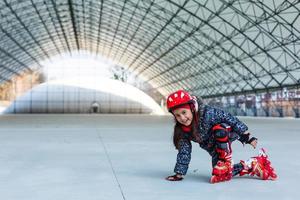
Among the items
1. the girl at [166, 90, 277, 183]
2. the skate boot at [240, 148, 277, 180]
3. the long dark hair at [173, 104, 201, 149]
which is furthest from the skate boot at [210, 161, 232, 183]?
the long dark hair at [173, 104, 201, 149]

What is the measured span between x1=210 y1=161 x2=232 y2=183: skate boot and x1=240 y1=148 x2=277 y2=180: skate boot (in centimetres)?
34

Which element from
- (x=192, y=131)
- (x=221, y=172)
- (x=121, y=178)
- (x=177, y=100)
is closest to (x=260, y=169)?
(x=221, y=172)

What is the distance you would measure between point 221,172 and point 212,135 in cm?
55

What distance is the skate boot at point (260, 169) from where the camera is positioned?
20.4 feet

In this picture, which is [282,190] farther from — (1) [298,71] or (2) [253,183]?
(1) [298,71]

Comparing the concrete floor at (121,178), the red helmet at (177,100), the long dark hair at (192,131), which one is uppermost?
the red helmet at (177,100)

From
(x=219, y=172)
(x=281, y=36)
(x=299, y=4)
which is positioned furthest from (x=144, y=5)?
(x=219, y=172)

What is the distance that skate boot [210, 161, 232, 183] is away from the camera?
595 centimetres

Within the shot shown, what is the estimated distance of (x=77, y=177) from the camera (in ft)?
21.1

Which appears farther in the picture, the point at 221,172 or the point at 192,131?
the point at 192,131

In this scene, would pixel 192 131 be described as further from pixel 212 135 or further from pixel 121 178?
pixel 121 178

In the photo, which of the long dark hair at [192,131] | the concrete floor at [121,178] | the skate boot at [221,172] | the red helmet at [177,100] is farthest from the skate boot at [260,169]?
the red helmet at [177,100]

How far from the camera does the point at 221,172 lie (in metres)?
5.96

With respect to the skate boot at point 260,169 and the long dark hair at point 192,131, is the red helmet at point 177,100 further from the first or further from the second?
the skate boot at point 260,169
